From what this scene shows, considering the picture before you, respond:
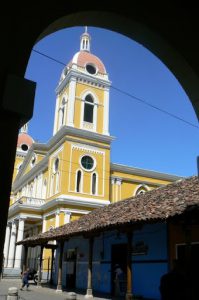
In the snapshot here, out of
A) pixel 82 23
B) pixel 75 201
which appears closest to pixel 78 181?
pixel 75 201

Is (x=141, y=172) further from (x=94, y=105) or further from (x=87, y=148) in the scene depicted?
(x=94, y=105)

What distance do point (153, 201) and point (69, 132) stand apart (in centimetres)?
1834

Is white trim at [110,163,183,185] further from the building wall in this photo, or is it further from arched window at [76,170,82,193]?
the building wall

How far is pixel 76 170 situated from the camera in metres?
33.6

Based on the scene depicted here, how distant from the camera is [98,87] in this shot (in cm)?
3725

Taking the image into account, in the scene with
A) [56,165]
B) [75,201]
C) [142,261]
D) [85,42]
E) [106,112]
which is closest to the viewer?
[142,261]

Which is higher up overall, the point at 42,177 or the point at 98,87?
the point at 98,87

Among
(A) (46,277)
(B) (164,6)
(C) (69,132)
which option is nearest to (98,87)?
(C) (69,132)

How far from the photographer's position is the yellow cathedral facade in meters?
32.8

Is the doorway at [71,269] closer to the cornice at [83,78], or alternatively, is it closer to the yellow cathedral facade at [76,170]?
the yellow cathedral facade at [76,170]

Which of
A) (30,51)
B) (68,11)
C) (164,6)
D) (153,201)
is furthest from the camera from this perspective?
(153,201)

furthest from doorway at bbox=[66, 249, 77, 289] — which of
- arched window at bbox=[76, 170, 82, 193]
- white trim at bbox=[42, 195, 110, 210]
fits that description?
arched window at bbox=[76, 170, 82, 193]

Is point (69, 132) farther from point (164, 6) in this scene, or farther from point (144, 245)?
point (164, 6)

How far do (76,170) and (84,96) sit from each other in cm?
768
